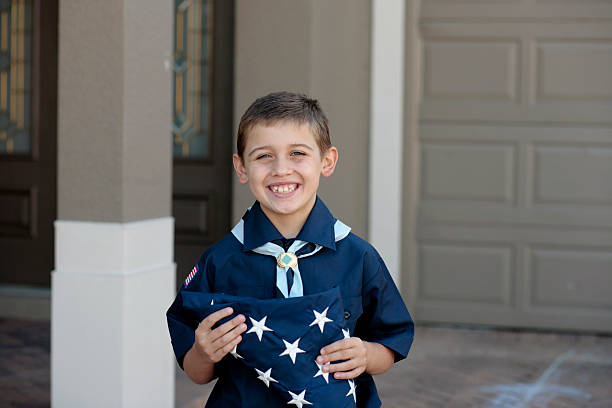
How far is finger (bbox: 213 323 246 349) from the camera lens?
5.94ft

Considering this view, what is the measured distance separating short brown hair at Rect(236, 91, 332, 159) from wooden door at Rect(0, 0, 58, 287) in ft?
16.6

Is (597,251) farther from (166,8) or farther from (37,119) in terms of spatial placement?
(37,119)

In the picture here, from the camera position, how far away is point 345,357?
1.86 metres

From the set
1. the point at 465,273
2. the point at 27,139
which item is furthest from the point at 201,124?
the point at 465,273

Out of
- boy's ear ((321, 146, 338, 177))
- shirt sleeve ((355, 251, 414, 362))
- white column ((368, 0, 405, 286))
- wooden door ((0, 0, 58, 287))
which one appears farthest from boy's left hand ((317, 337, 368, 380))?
wooden door ((0, 0, 58, 287))

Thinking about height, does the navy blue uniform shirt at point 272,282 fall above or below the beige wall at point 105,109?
below

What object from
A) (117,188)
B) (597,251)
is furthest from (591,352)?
(117,188)

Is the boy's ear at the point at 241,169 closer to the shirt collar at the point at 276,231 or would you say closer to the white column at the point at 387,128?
the shirt collar at the point at 276,231

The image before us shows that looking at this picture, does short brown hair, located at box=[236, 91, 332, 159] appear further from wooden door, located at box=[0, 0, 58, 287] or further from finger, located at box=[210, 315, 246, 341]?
wooden door, located at box=[0, 0, 58, 287]

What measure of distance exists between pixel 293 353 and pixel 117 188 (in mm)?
2151

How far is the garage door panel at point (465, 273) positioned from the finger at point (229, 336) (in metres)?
4.80

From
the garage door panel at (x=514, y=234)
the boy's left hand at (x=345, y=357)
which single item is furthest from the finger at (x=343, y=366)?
the garage door panel at (x=514, y=234)

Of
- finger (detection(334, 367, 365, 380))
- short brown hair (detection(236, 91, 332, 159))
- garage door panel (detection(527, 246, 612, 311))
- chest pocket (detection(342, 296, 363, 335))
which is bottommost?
garage door panel (detection(527, 246, 612, 311))

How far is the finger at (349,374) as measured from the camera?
1.85m
